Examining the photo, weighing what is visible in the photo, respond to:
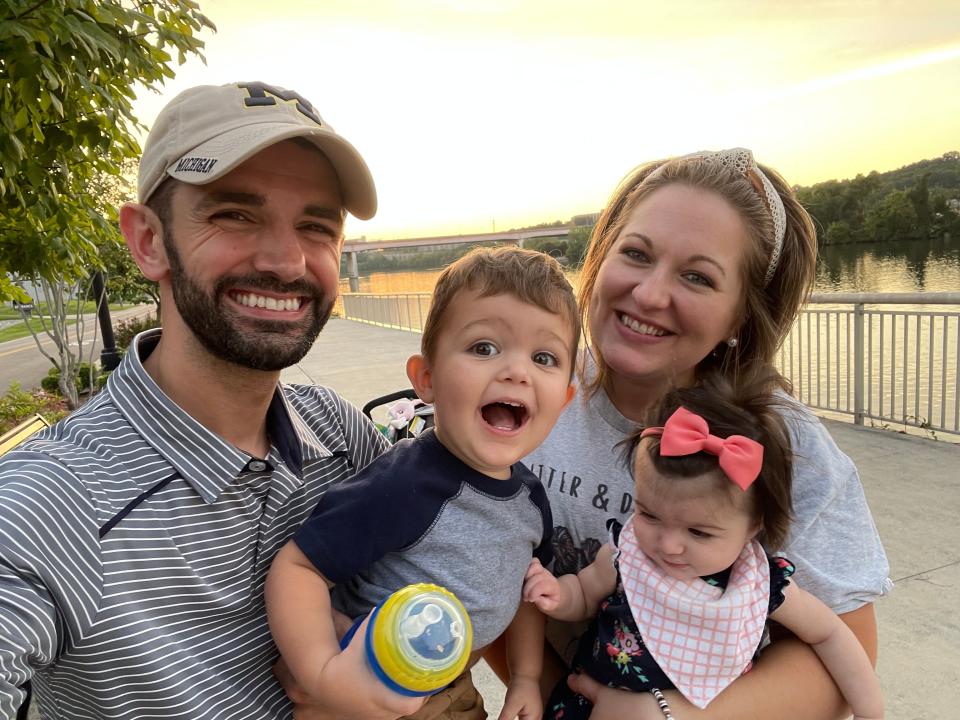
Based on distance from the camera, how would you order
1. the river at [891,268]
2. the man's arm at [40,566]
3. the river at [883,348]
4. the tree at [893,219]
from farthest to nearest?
1. the tree at [893,219]
2. the river at [891,268]
3. the river at [883,348]
4. the man's arm at [40,566]

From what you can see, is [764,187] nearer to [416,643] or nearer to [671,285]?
[671,285]

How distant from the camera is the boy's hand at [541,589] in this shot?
5.42 ft

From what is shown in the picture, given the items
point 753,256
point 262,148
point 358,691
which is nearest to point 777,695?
point 358,691

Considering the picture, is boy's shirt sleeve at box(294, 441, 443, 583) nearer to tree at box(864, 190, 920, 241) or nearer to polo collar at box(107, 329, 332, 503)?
polo collar at box(107, 329, 332, 503)

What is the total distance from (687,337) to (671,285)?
0.56 feet

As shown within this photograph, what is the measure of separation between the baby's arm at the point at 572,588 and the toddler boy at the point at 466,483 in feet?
0.13

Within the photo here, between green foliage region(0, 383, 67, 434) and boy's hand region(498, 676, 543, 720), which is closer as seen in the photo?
boy's hand region(498, 676, 543, 720)

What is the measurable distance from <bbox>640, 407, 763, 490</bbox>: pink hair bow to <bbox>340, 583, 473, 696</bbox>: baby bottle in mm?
669

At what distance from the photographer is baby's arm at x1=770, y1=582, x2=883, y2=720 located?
5.17 ft

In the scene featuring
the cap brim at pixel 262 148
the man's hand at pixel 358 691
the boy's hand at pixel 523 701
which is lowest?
the boy's hand at pixel 523 701

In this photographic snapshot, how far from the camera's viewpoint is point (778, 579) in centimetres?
159

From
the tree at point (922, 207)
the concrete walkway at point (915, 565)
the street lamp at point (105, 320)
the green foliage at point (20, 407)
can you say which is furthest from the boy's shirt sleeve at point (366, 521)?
the tree at point (922, 207)

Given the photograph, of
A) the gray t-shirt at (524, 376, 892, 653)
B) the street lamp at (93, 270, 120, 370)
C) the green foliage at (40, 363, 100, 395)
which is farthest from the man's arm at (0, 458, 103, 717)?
the green foliage at (40, 363, 100, 395)

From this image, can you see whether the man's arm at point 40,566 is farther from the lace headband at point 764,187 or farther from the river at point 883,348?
the river at point 883,348
